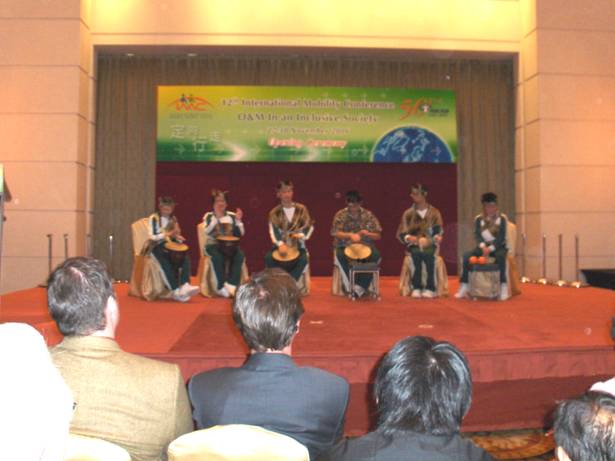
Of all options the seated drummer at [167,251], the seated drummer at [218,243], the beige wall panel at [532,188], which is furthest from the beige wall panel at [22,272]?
the beige wall panel at [532,188]

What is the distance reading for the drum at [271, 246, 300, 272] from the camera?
22.2ft

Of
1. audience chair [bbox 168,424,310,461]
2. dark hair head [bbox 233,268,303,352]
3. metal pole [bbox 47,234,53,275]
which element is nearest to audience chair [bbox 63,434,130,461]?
audience chair [bbox 168,424,310,461]

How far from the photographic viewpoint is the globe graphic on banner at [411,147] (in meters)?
9.52

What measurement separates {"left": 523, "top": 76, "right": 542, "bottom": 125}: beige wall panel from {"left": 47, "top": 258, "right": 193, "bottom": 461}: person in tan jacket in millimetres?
8507

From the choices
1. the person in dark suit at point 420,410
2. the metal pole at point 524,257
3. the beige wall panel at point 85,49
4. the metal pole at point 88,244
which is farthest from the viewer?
the metal pole at point 524,257

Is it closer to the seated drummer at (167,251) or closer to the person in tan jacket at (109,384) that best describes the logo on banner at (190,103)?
the seated drummer at (167,251)

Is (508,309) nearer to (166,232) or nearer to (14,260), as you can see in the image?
(166,232)

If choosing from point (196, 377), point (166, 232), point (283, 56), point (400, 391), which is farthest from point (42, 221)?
point (400, 391)

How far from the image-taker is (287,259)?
676 centimetres

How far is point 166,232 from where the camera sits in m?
6.64

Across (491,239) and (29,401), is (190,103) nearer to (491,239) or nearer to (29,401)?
(491,239)

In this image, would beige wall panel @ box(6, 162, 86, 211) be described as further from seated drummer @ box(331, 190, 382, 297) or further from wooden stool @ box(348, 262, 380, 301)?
wooden stool @ box(348, 262, 380, 301)

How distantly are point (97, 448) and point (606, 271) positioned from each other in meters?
8.57

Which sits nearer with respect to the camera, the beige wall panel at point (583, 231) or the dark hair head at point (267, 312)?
the dark hair head at point (267, 312)
